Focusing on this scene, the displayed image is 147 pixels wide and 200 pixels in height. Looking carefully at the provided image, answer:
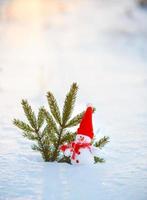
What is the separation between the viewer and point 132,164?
3.90 metres

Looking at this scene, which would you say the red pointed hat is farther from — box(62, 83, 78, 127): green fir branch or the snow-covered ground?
the snow-covered ground

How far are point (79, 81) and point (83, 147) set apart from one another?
270 inches

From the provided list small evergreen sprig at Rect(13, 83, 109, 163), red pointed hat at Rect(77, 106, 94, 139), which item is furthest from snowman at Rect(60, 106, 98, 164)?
small evergreen sprig at Rect(13, 83, 109, 163)

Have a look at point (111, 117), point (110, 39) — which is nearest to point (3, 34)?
point (110, 39)

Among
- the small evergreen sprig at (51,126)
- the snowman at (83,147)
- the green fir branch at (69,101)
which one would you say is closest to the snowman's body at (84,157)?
the snowman at (83,147)

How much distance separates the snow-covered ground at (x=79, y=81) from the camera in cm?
335

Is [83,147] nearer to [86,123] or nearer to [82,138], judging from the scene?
[82,138]

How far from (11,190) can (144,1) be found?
866 inches

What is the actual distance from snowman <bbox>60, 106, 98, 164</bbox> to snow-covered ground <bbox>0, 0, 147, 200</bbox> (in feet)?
0.30

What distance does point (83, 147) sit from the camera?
146 inches

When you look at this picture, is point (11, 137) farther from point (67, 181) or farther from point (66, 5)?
point (66, 5)

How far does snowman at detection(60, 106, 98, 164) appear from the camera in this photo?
372 cm

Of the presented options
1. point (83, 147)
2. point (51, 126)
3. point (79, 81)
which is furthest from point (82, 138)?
point (79, 81)

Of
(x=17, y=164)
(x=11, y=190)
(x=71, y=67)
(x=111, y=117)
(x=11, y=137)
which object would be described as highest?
(x=71, y=67)
